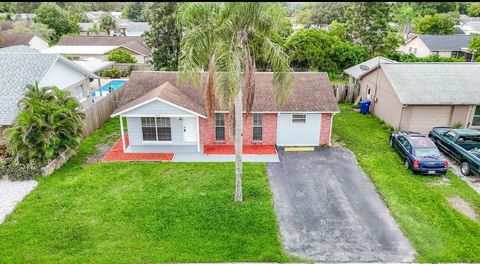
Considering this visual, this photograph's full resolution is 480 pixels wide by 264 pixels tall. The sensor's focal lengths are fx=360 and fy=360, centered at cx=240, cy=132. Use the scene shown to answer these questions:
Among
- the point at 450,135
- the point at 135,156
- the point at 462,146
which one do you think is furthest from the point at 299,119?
the point at 135,156

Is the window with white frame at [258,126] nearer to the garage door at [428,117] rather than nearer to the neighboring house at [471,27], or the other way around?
the garage door at [428,117]

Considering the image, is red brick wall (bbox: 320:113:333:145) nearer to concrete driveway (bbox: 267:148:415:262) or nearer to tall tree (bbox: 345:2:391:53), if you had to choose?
concrete driveway (bbox: 267:148:415:262)

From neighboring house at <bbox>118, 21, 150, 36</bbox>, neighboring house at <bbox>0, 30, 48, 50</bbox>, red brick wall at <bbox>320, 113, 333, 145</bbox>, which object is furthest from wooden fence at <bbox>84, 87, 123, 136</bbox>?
neighboring house at <bbox>118, 21, 150, 36</bbox>

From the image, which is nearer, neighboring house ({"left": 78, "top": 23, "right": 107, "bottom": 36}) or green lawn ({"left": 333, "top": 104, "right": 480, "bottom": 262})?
green lawn ({"left": 333, "top": 104, "right": 480, "bottom": 262})

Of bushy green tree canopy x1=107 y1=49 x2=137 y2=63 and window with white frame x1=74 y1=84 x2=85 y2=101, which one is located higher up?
bushy green tree canopy x1=107 y1=49 x2=137 y2=63

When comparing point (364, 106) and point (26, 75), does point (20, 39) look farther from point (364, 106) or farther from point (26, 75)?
point (364, 106)

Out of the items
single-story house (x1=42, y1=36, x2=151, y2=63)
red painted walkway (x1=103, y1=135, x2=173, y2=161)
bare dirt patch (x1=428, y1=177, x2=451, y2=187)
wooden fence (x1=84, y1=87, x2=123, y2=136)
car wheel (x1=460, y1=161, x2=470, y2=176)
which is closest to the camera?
bare dirt patch (x1=428, y1=177, x2=451, y2=187)
